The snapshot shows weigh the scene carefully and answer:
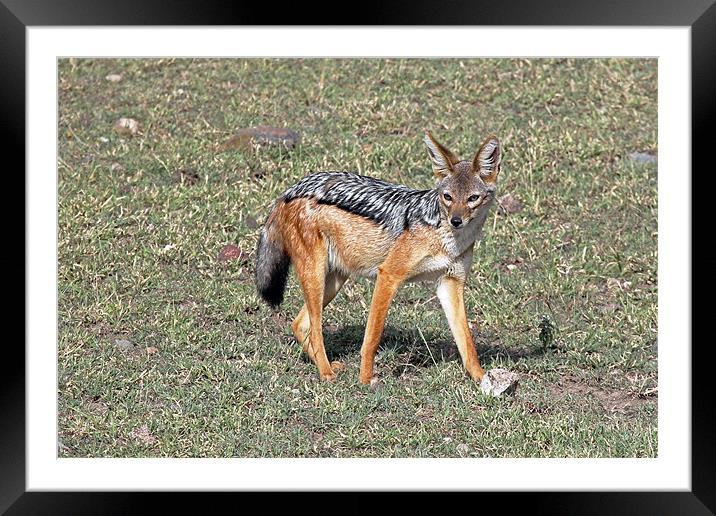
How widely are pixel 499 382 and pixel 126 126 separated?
277 inches

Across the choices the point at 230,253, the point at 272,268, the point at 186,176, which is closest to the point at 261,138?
the point at 186,176

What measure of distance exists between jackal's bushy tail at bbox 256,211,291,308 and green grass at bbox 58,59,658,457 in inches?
20.0

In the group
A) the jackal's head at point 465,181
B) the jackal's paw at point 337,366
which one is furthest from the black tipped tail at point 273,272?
the jackal's head at point 465,181

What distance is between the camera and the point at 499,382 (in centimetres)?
895

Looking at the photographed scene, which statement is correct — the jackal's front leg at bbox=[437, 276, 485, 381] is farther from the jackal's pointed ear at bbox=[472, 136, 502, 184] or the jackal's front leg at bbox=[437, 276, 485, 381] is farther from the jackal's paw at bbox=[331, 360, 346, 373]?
the jackal's paw at bbox=[331, 360, 346, 373]

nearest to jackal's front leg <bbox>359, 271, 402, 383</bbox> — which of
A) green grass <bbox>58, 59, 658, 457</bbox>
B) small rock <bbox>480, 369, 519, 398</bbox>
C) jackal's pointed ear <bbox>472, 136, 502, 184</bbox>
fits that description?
green grass <bbox>58, 59, 658, 457</bbox>

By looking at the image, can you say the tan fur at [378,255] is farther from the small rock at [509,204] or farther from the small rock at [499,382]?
the small rock at [509,204]

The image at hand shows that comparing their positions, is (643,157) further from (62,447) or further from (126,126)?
(62,447)

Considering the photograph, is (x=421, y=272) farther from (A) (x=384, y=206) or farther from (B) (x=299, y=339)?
(B) (x=299, y=339)

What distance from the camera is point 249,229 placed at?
12266 mm
